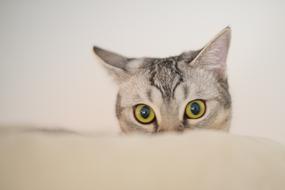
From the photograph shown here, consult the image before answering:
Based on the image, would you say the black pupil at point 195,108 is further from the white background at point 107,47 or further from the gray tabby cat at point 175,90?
the white background at point 107,47

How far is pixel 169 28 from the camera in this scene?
1084mm

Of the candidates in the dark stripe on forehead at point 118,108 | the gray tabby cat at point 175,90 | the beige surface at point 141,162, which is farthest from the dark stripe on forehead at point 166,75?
the beige surface at point 141,162

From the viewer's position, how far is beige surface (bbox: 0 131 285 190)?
0.59 meters

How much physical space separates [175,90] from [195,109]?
79mm

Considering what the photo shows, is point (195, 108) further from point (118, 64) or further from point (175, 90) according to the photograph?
point (118, 64)

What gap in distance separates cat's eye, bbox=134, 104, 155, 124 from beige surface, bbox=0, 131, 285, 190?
32 cm

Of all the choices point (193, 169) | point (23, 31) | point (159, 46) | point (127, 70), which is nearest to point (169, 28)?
point (159, 46)

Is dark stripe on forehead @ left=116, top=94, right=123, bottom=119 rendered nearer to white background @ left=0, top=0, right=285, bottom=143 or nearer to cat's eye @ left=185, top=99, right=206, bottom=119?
white background @ left=0, top=0, right=285, bottom=143

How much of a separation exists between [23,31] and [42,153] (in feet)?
2.05

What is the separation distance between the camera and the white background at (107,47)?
100 cm

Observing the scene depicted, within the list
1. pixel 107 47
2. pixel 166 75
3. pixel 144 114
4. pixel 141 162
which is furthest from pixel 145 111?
pixel 141 162

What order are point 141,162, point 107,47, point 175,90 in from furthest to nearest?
point 107,47, point 175,90, point 141,162

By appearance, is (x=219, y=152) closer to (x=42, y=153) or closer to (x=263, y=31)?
(x=42, y=153)

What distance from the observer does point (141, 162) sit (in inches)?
24.0
